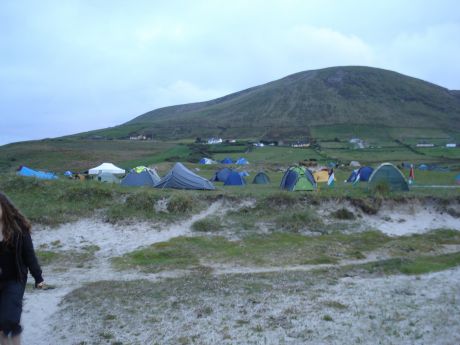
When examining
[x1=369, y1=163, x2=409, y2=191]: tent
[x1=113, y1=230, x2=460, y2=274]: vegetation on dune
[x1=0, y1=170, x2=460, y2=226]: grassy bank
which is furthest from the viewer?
[x1=369, y1=163, x2=409, y2=191]: tent

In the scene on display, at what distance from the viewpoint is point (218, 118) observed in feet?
530

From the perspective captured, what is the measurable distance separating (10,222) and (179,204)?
15489 mm

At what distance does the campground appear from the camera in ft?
31.5

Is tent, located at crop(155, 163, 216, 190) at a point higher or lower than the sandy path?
higher

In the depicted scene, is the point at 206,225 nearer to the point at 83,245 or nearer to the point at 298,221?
the point at 298,221

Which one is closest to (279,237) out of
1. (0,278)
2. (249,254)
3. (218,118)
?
(249,254)

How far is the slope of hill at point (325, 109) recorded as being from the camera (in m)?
136

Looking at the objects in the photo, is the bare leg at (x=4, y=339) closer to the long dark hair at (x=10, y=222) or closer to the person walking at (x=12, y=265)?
the person walking at (x=12, y=265)

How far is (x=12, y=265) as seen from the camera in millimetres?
6188

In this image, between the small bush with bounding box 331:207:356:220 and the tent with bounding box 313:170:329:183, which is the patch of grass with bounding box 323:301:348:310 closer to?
the small bush with bounding box 331:207:356:220

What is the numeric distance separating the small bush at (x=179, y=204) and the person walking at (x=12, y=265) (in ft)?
49.7

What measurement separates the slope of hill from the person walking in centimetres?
11326

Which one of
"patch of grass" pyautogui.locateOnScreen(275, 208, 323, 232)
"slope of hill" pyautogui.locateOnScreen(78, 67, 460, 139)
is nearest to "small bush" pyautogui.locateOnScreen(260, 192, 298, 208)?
"patch of grass" pyautogui.locateOnScreen(275, 208, 323, 232)

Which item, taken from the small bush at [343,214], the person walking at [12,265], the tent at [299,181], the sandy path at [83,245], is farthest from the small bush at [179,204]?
the person walking at [12,265]
